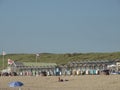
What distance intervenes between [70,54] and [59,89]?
252 feet

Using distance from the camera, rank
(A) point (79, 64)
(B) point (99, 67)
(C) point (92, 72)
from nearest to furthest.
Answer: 1. (C) point (92, 72)
2. (B) point (99, 67)
3. (A) point (79, 64)

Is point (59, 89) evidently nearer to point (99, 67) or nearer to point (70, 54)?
point (99, 67)

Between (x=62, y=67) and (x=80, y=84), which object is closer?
(x=80, y=84)

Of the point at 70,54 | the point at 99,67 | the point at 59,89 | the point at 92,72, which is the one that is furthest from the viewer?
the point at 70,54

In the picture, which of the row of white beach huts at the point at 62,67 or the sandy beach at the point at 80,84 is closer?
the sandy beach at the point at 80,84

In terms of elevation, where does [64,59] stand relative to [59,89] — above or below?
above

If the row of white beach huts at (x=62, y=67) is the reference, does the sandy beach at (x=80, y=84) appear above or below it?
below

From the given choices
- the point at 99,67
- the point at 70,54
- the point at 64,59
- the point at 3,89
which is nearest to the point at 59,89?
the point at 3,89

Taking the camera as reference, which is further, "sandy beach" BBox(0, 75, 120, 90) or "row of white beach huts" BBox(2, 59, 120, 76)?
"row of white beach huts" BBox(2, 59, 120, 76)

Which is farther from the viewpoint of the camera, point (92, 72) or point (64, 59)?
point (64, 59)

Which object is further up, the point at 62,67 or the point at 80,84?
the point at 62,67

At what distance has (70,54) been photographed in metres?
106

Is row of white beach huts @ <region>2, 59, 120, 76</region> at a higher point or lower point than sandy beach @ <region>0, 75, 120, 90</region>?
higher

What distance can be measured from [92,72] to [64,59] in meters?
47.7
